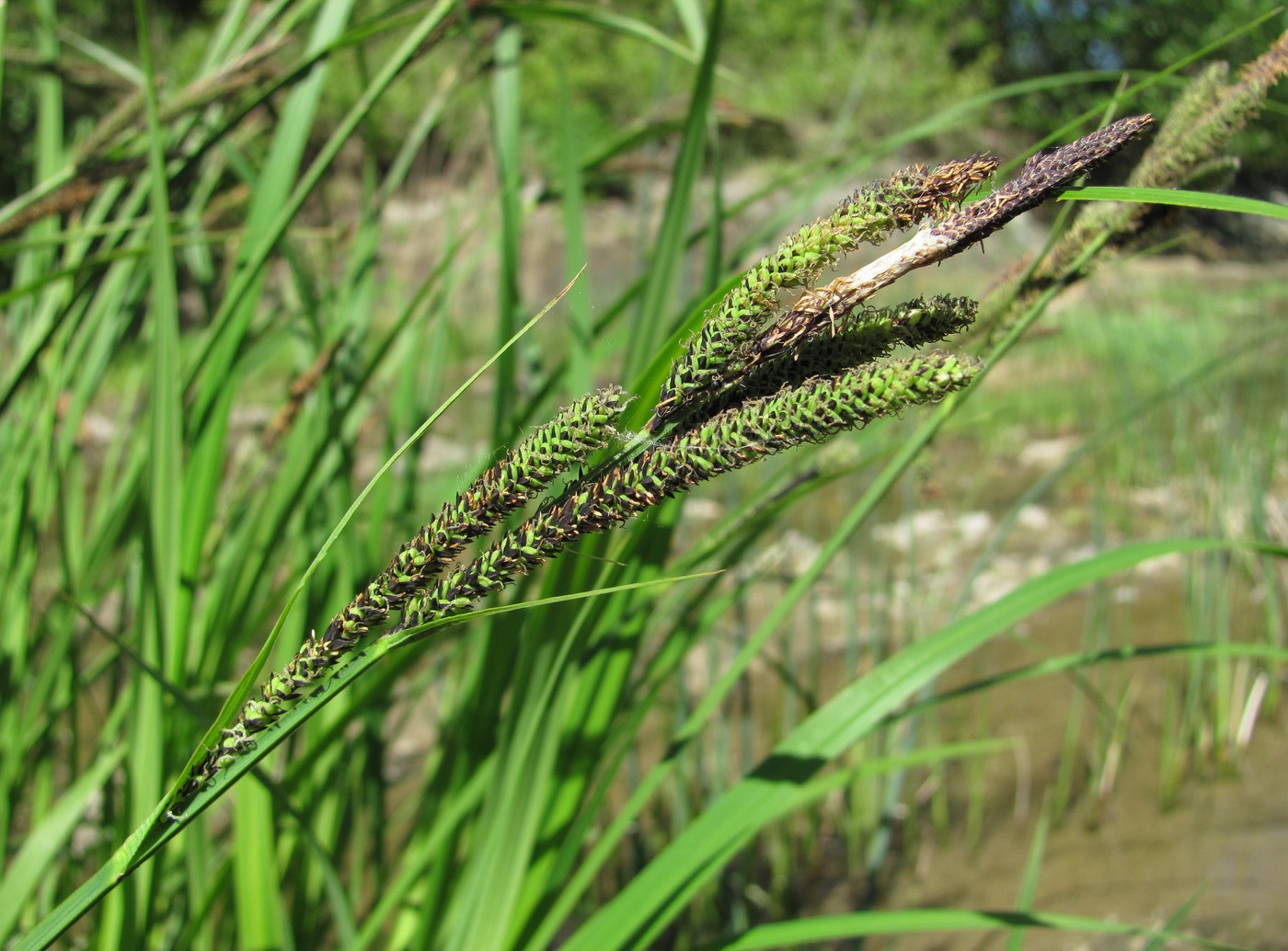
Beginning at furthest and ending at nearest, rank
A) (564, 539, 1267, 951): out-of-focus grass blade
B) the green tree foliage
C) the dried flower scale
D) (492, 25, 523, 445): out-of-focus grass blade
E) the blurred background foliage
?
the green tree foliage, the blurred background foliage, (492, 25, 523, 445): out-of-focus grass blade, (564, 539, 1267, 951): out-of-focus grass blade, the dried flower scale

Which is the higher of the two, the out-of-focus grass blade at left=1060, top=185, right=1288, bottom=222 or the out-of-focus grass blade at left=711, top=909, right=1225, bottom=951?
the out-of-focus grass blade at left=1060, top=185, right=1288, bottom=222

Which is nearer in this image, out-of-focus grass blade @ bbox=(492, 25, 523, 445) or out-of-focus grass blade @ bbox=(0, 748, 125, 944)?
out-of-focus grass blade @ bbox=(0, 748, 125, 944)

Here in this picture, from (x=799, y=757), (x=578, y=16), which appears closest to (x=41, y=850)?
(x=799, y=757)

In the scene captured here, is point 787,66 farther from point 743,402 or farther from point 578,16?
point 743,402

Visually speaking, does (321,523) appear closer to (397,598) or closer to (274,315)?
(274,315)

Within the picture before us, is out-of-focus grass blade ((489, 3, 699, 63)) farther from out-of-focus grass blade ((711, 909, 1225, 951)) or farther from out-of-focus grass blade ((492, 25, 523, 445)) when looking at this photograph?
out-of-focus grass blade ((711, 909, 1225, 951))

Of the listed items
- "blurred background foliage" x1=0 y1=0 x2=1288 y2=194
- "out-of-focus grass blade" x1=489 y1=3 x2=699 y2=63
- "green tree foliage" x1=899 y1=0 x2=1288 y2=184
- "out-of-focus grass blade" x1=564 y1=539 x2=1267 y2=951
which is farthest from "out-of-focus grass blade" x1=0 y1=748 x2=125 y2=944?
"green tree foliage" x1=899 y1=0 x2=1288 y2=184

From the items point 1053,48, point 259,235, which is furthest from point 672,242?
point 1053,48
